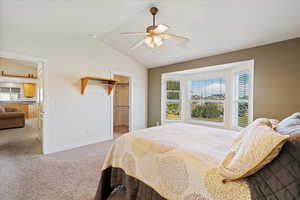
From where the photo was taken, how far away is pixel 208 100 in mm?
4129

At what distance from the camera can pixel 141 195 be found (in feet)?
4.44

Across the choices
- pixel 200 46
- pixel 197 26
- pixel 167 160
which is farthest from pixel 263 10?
pixel 167 160

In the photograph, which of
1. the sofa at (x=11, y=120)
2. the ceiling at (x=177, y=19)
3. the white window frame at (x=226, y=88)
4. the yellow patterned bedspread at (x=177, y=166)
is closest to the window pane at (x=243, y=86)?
the white window frame at (x=226, y=88)

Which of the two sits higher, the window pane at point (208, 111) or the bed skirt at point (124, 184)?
the window pane at point (208, 111)

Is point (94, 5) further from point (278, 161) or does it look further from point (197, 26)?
point (278, 161)

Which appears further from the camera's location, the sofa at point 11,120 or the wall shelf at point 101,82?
the sofa at point 11,120

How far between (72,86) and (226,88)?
12.7 feet

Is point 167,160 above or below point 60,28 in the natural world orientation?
below

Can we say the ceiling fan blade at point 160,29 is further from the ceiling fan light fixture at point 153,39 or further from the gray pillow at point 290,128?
the gray pillow at point 290,128

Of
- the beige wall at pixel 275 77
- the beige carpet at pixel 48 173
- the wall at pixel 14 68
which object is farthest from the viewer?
the wall at pixel 14 68

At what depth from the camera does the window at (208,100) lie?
3.89 meters

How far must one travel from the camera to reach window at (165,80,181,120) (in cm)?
470

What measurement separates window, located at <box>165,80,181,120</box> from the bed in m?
2.90

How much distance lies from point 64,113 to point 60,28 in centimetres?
181
